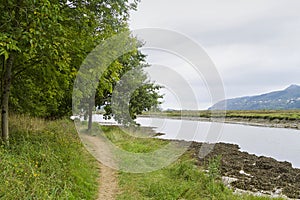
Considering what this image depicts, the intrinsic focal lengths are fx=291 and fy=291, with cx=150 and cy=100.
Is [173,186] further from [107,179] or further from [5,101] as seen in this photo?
[5,101]

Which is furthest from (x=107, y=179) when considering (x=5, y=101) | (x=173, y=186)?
(x=5, y=101)

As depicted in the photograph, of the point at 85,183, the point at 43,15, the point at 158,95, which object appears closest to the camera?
the point at 43,15

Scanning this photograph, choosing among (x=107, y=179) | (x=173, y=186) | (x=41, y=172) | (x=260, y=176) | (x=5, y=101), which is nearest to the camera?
(x=41, y=172)

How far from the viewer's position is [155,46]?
14773 mm

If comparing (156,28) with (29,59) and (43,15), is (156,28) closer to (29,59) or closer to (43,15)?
(29,59)

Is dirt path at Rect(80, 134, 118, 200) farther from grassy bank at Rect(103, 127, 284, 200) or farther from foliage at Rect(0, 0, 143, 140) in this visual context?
foliage at Rect(0, 0, 143, 140)

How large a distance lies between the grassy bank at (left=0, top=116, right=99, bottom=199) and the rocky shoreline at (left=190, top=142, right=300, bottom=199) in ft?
18.5

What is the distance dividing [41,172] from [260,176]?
10.6 metres

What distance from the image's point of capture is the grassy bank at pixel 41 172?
446 cm

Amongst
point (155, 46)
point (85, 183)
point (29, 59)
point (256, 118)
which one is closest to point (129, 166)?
point (85, 183)

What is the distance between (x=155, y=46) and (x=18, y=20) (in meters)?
9.49

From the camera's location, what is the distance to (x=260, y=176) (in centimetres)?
1324

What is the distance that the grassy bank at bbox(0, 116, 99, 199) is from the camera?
446 centimetres

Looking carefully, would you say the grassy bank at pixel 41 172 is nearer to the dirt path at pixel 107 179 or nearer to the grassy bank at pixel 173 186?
the dirt path at pixel 107 179
